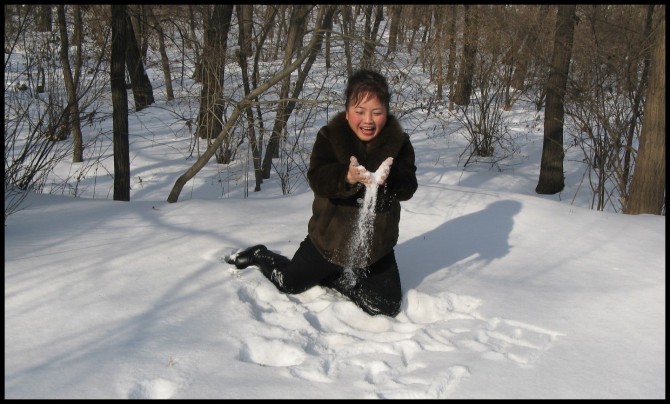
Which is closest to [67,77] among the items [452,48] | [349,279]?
[349,279]

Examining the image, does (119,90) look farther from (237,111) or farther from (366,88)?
(366,88)

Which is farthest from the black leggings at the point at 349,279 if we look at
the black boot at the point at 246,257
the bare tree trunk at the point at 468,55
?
the bare tree trunk at the point at 468,55

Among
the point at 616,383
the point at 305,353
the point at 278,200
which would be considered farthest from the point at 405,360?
the point at 278,200

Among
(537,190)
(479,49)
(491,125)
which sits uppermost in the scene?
(479,49)

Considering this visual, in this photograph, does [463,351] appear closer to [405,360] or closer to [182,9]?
[405,360]

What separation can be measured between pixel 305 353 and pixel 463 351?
64 cm

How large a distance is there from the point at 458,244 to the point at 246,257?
1431 mm

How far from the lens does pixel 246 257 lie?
11.1ft

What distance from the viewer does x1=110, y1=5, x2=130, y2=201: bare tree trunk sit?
6.02 meters

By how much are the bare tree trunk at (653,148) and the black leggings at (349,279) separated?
340 centimetres

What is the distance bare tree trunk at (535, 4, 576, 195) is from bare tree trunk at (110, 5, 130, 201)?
547 centimetres

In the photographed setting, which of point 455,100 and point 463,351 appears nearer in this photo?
point 463,351

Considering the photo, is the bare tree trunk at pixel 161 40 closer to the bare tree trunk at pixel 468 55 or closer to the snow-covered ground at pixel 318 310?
the snow-covered ground at pixel 318 310

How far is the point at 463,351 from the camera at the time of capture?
251 cm
